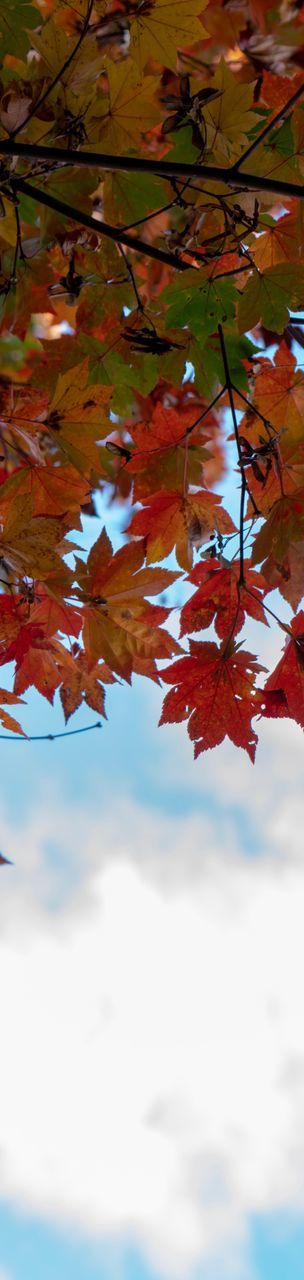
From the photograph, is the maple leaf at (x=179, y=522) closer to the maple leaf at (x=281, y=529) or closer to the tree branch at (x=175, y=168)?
the maple leaf at (x=281, y=529)

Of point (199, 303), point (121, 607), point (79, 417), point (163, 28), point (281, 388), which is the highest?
point (163, 28)

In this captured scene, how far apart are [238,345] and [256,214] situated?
0.31m

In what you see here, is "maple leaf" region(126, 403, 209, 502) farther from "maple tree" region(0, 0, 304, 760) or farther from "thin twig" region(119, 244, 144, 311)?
"thin twig" region(119, 244, 144, 311)

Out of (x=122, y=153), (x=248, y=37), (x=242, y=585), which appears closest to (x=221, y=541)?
(x=242, y=585)

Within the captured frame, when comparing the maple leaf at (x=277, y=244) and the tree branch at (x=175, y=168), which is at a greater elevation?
the maple leaf at (x=277, y=244)

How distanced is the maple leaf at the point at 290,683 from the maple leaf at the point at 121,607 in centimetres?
28

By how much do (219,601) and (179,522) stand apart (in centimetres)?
24

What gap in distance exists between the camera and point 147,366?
2.23 m

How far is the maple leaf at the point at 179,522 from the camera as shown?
230 cm

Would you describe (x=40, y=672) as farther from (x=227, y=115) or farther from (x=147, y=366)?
(x=227, y=115)

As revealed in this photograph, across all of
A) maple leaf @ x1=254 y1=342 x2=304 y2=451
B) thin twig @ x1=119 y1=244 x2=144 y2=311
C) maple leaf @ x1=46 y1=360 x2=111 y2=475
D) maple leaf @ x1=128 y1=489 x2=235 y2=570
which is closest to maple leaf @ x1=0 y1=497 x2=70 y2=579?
maple leaf @ x1=46 y1=360 x2=111 y2=475

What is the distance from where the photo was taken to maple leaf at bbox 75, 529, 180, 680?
216 cm

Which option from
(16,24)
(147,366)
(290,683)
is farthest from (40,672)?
(16,24)

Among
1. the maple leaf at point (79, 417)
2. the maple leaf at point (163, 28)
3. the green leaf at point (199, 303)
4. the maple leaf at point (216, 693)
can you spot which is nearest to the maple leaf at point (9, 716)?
the maple leaf at point (216, 693)
